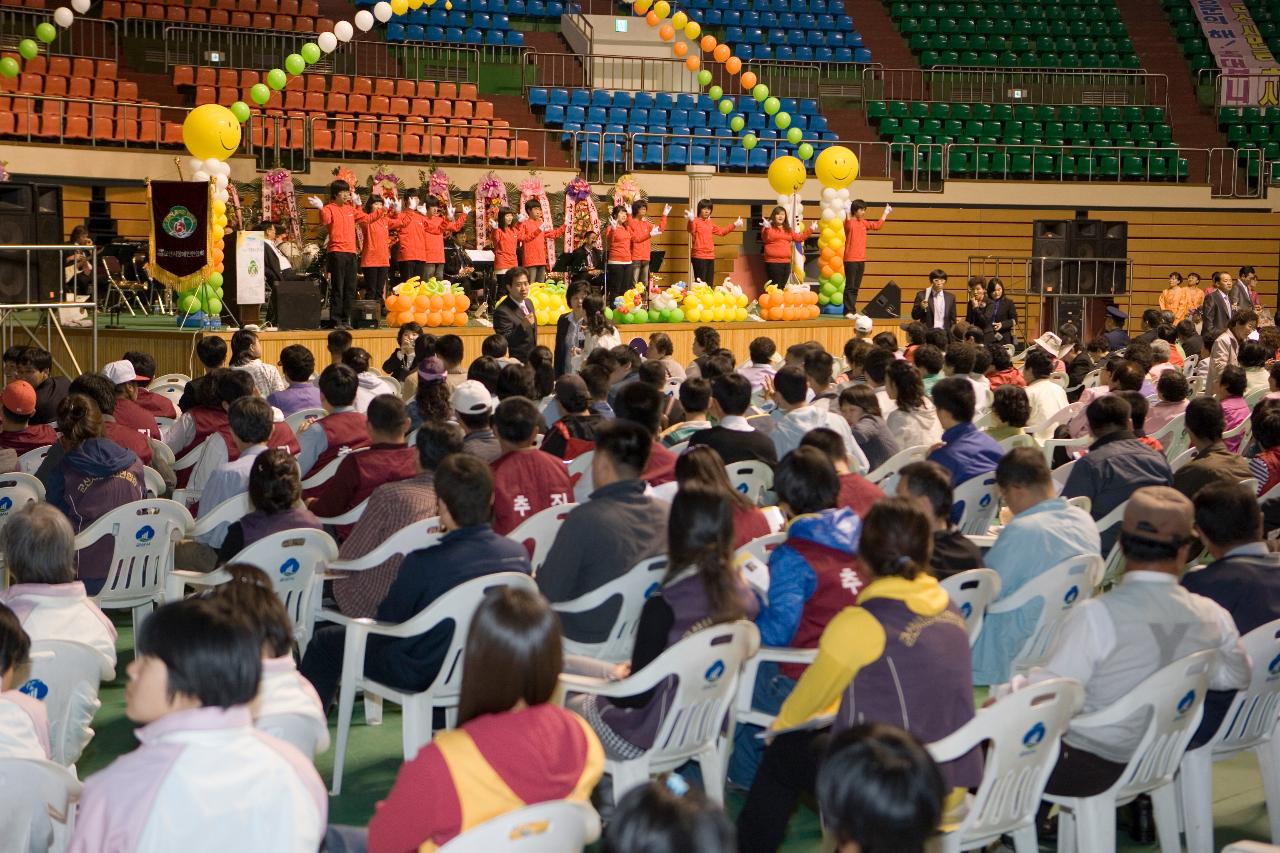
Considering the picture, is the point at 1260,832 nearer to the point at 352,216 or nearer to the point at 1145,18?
the point at 352,216

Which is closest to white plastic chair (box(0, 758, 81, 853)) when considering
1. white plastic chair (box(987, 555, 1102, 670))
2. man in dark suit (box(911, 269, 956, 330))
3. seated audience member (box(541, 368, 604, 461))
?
white plastic chair (box(987, 555, 1102, 670))

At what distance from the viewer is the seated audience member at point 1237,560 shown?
4215 mm

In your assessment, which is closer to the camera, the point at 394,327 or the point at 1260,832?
the point at 1260,832

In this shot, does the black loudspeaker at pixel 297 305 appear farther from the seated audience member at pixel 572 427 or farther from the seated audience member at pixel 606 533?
the seated audience member at pixel 606 533

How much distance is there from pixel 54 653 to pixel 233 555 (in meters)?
1.29

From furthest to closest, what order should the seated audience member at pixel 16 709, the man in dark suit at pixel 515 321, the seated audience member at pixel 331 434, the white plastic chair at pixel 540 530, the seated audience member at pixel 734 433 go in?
the man in dark suit at pixel 515 321
the seated audience member at pixel 331 434
the seated audience member at pixel 734 433
the white plastic chair at pixel 540 530
the seated audience member at pixel 16 709

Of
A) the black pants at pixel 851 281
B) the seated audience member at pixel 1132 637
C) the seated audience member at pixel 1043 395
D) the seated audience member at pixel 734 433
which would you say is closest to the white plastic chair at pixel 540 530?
the seated audience member at pixel 734 433

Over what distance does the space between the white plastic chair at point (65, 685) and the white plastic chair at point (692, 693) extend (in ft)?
4.08

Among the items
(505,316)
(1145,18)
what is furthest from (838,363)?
(1145,18)

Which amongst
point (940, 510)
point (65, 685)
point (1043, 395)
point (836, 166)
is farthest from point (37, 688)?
point (836, 166)

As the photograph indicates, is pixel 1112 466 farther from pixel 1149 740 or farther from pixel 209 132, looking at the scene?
pixel 209 132

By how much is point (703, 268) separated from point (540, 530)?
13.8 meters

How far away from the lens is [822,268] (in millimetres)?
18312

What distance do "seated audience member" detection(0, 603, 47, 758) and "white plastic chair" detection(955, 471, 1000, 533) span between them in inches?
159
